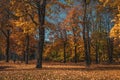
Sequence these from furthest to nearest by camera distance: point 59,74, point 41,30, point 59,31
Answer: point 59,31
point 41,30
point 59,74

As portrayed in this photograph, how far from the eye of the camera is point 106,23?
236 ft

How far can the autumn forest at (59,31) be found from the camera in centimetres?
3195

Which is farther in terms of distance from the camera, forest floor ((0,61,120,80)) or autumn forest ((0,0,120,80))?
autumn forest ((0,0,120,80))

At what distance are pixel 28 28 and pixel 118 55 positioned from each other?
185ft

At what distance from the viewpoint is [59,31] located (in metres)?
46.2

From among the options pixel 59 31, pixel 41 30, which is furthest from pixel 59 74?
pixel 59 31

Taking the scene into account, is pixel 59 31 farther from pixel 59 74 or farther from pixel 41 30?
pixel 59 74

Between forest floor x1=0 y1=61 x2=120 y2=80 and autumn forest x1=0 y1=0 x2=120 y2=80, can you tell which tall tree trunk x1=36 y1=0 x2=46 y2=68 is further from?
forest floor x1=0 y1=61 x2=120 y2=80

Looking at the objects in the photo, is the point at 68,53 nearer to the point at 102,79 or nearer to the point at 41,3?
the point at 41,3

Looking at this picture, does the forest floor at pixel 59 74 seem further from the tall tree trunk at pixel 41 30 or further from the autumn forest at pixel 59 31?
the tall tree trunk at pixel 41 30

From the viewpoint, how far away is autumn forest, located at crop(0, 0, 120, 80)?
32.0 metres

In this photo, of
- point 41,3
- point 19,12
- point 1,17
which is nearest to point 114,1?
point 41,3

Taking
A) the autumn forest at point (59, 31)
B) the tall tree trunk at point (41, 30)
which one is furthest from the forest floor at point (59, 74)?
the tall tree trunk at point (41, 30)

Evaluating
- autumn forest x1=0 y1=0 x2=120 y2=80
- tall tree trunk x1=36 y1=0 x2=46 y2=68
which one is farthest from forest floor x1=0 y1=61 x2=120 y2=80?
tall tree trunk x1=36 y1=0 x2=46 y2=68
